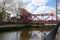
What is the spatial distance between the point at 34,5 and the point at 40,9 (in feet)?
1.43

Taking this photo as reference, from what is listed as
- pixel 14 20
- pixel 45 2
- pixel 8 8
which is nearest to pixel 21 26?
pixel 14 20

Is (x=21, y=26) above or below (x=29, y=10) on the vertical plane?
below

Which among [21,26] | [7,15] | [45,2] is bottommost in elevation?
[21,26]

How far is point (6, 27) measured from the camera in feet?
19.9

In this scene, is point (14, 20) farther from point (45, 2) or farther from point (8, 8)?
point (45, 2)

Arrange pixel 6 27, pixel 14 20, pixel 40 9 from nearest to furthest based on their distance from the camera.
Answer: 1. pixel 6 27
2. pixel 14 20
3. pixel 40 9

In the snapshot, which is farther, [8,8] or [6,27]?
[8,8]

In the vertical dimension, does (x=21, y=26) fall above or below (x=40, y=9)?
below

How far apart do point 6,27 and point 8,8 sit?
96 cm

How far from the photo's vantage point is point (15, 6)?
6.89 meters

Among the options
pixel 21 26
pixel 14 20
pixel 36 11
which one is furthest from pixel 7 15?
pixel 36 11

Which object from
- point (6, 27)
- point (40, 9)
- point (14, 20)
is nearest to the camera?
point (6, 27)

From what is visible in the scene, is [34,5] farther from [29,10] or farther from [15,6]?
[15,6]

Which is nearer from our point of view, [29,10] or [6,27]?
[6,27]
